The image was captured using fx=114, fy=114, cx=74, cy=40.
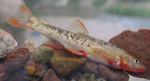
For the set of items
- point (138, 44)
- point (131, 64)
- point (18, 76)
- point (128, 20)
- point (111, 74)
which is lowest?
point (18, 76)

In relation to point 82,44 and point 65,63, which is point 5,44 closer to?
point 65,63

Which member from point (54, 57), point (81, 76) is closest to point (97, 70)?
point (81, 76)

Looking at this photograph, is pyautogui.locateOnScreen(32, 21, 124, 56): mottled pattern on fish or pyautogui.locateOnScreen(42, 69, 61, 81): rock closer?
pyautogui.locateOnScreen(42, 69, 61, 81): rock

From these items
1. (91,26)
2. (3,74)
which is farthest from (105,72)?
(3,74)

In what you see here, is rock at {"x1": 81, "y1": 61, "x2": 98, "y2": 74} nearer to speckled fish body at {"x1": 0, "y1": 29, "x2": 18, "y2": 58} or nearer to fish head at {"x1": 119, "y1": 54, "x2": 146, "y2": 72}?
fish head at {"x1": 119, "y1": 54, "x2": 146, "y2": 72}

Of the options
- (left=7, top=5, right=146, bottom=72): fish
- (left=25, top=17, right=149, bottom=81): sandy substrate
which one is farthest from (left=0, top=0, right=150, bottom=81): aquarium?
(left=25, top=17, right=149, bottom=81): sandy substrate

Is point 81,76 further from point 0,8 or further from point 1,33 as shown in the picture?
point 0,8
